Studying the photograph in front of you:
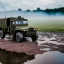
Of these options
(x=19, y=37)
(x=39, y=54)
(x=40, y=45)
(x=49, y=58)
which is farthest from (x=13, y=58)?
(x=19, y=37)

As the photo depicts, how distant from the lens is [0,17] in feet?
20.6

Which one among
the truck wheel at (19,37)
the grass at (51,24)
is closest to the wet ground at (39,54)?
the truck wheel at (19,37)

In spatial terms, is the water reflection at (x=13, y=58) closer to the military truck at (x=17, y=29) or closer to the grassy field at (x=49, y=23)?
the military truck at (x=17, y=29)

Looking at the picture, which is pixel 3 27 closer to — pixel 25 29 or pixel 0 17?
pixel 0 17

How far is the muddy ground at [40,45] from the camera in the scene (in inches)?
180

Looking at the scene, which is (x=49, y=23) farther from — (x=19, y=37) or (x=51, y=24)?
(x=19, y=37)

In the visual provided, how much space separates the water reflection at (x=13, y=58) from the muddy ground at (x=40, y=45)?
0.21 m

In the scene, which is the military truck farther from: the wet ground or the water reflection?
the water reflection

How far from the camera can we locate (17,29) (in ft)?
18.6

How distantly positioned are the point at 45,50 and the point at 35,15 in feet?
5.32

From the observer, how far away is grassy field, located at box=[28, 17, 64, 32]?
5.81 m

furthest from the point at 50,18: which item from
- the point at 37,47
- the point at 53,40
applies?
the point at 37,47

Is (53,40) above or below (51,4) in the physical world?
below

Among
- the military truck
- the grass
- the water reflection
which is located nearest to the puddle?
the water reflection
